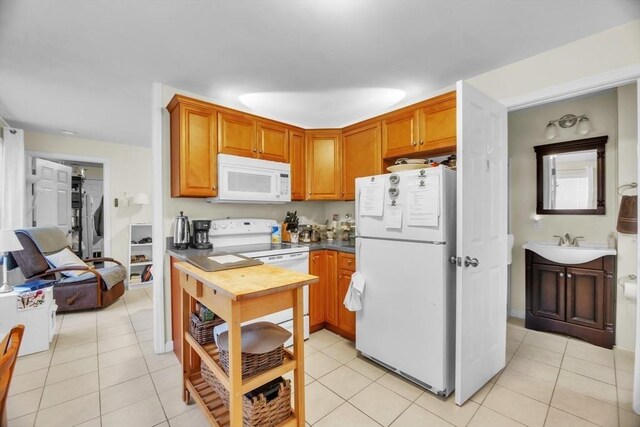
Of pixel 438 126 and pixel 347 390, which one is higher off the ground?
pixel 438 126

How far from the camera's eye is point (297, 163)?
3328mm

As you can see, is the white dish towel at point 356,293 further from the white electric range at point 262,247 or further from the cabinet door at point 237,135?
the cabinet door at point 237,135

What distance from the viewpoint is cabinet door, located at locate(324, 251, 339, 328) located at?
287 centimetres

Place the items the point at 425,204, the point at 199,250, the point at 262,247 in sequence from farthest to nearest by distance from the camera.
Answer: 1. the point at 262,247
2. the point at 199,250
3. the point at 425,204

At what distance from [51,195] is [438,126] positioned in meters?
5.47

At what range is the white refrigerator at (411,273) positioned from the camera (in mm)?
1893

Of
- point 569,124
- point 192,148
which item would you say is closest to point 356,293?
point 192,148

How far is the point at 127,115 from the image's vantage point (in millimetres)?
3502

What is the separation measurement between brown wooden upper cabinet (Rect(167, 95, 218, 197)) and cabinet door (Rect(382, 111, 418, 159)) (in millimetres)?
1686

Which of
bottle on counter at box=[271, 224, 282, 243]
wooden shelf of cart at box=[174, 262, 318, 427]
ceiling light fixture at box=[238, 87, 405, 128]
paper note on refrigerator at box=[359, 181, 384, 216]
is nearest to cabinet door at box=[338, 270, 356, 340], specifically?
paper note on refrigerator at box=[359, 181, 384, 216]

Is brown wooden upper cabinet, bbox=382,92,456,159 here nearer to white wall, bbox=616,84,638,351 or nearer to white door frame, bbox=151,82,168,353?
white wall, bbox=616,84,638,351

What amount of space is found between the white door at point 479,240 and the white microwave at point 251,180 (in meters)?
1.82

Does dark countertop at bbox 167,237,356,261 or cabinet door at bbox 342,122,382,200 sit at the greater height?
cabinet door at bbox 342,122,382,200

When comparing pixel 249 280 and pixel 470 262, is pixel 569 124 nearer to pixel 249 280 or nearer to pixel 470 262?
pixel 470 262
